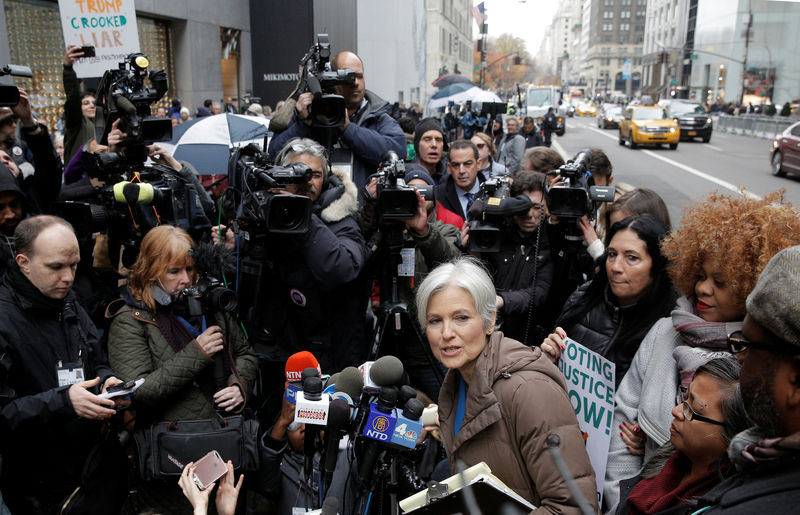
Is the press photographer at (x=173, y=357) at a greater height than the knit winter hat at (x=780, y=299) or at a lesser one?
lesser

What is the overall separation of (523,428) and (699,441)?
1.70ft

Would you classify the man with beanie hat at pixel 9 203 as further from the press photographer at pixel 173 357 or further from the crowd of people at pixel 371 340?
the press photographer at pixel 173 357

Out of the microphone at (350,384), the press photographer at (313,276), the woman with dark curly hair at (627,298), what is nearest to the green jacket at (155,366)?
the press photographer at (313,276)

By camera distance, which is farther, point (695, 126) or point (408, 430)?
point (695, 126)

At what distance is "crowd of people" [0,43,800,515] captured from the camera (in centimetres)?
190

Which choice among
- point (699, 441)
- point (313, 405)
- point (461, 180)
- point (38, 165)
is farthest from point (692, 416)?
point (38, 165)

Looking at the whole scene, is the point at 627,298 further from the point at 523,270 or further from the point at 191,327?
the point at 191,327

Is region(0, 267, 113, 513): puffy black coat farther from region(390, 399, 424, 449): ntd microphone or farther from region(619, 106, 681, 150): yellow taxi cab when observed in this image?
region(619, 106, 681, 150): yellow taxi cab

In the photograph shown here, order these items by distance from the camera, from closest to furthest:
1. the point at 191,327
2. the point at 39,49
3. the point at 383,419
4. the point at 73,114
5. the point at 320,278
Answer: the point at 383,419 < the point at 191,327 < the point at 320,278 < the point at 73,114 < the point at 39,49

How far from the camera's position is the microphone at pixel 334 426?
2.09m

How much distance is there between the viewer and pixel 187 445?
278 centimetres

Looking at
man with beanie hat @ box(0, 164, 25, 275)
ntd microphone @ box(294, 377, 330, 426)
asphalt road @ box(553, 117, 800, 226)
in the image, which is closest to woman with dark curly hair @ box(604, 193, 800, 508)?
ntd microphone @ box(294, 377, 330, 426)

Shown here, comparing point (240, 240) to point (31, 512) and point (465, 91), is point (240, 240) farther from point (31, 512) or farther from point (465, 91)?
point (465, 91)

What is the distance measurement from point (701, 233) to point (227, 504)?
214 cm
